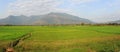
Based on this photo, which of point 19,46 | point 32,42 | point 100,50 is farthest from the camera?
point 32,42

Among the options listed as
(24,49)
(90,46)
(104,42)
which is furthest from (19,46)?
(104,42)

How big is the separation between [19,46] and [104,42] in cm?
1182

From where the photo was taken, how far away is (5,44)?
107ft

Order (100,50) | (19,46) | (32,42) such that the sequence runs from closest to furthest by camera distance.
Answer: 1. (100,50)
2. (19,46)
3. (32,42)

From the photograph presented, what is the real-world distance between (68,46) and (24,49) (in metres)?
5.61

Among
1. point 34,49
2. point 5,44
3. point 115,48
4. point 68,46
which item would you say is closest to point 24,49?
point 34,49

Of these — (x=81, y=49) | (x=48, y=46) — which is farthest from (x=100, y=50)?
(x=48, y=46)

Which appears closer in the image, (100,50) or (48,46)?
(100,50)

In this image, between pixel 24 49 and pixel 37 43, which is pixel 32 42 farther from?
pixel 24 49

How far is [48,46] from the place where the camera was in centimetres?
3183

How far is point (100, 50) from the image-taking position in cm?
2947

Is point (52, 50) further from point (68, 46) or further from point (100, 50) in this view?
point (100, 50)

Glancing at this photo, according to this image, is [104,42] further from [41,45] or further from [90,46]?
[41,45]

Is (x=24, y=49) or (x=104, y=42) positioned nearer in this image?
(x=24, y=49)
